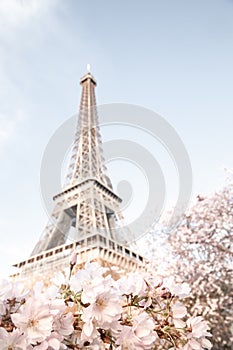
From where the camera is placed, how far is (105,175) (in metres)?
26.2

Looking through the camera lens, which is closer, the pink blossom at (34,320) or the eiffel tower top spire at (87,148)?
the pink blossom at (34,320)

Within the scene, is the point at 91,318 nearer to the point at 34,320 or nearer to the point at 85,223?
the point at 34,320

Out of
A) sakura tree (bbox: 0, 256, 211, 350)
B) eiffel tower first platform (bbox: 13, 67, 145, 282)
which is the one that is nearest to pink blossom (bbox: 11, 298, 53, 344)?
sakura tree (bbox: 0, 256, 211, 350)

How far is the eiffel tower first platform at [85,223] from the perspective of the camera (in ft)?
60.9

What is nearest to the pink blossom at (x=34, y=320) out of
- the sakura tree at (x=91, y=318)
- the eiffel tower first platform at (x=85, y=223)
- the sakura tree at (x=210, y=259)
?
the sakura tree at (x=91, y=318)

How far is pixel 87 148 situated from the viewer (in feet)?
91.1

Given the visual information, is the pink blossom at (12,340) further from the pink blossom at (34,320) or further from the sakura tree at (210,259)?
the sakura tree at (210,259)

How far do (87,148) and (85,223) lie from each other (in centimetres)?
915

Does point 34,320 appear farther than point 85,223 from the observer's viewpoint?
No

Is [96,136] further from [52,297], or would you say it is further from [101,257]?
[52,297]

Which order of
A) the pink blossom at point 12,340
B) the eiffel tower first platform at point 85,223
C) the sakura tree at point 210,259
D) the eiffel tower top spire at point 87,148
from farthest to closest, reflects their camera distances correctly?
the eiffel tower top spire at point 87,148 < the eiffel tower first platform at point 85,223 < the sakura tree at point 210,259 < the pink blossom at point 12,340

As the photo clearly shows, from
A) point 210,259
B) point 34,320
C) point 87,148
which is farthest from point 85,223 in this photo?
point 34,320

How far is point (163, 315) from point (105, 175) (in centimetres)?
2517

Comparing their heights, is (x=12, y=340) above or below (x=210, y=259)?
below
